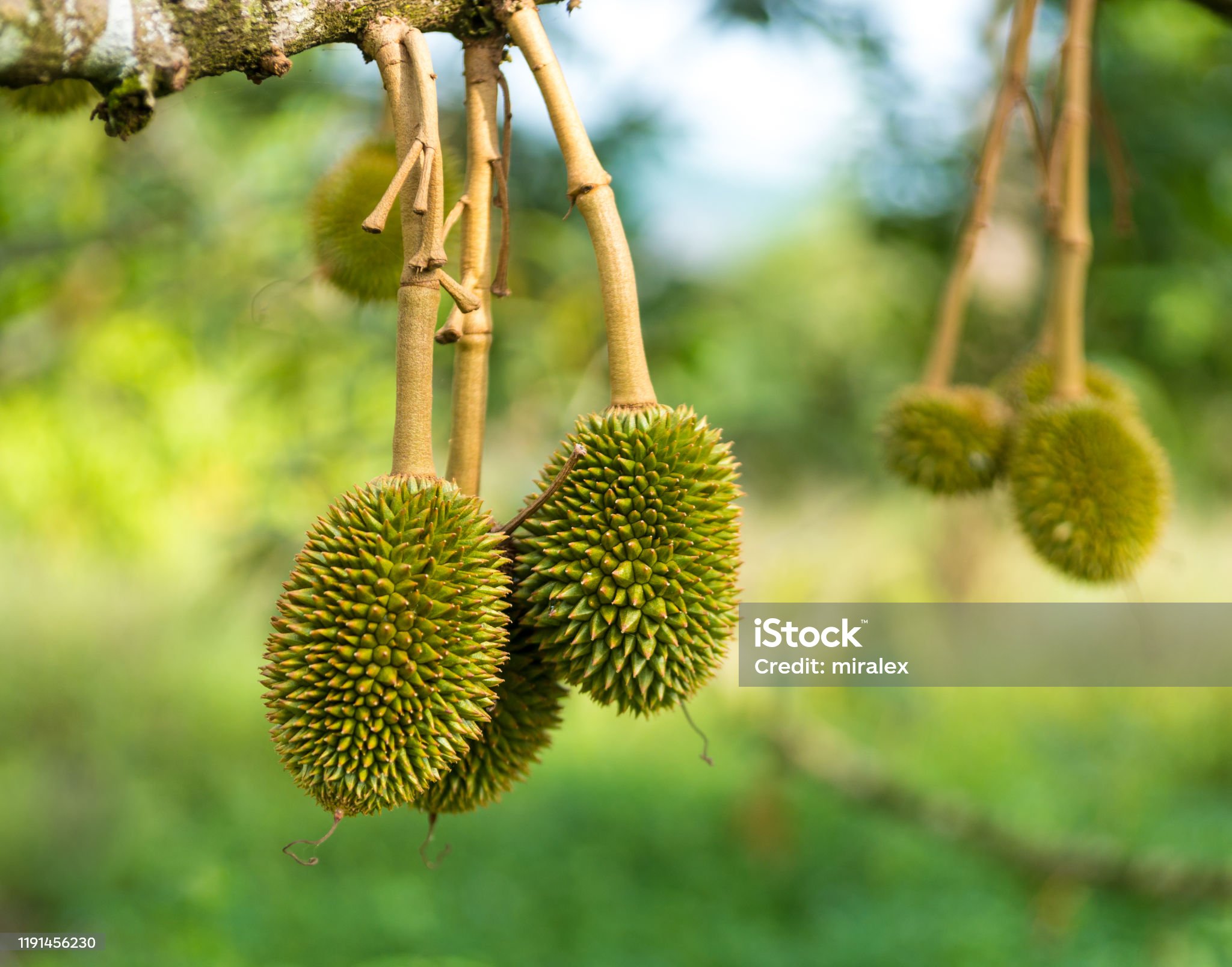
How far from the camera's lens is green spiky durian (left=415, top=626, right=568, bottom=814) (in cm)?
111

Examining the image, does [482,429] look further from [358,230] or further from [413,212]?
[358,230]

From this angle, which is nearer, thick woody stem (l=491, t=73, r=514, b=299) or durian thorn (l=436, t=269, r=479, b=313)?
durian thorn (l=436, t=269, r=479, b=313)

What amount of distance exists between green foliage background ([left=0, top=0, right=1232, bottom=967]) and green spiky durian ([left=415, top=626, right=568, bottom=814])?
36.1 inches

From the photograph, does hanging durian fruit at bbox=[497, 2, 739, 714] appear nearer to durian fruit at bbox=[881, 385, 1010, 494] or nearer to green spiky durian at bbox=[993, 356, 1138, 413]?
durian fruit at bbox=[881, 385, 1010, 494]

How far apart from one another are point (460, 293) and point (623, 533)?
0.29m

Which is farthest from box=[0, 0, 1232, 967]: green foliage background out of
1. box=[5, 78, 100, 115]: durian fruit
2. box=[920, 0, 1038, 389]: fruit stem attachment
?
box=[920, 0, 1038, 389]: fruit stem attachment

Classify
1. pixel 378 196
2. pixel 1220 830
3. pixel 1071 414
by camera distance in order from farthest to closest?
1. pixel 1220 830
2. pixel 1071 414
3. pixel 378 196

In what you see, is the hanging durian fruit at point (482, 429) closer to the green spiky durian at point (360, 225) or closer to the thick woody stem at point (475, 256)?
the thick woody stem at point (475, 256)

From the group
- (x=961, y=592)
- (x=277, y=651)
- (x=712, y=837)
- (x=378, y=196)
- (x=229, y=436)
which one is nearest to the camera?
(x=277, y=651)

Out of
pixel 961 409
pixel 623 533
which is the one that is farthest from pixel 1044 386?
pixel 623 533

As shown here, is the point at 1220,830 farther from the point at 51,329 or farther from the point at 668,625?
the point at 51,329

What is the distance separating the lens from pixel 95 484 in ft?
13.4

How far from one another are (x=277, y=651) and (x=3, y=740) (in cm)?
619

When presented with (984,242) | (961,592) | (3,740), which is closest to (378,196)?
(984,242)
